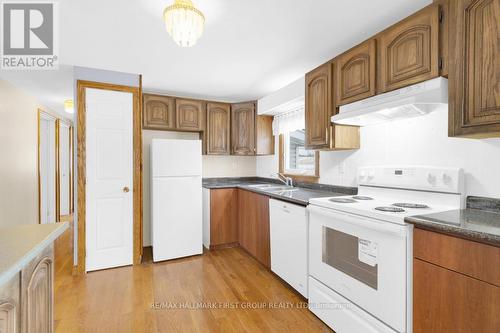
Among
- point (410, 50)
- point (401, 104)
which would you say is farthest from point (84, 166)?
point (410, 50)

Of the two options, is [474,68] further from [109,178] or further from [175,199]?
[109,178]

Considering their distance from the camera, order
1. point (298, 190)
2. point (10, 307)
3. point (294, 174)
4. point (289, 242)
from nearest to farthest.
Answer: point (10, 307) < point (289, 242) < point (298, 190) < point (294, 174)

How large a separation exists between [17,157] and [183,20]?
11.4ft

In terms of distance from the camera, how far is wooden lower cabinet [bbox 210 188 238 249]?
3.33m

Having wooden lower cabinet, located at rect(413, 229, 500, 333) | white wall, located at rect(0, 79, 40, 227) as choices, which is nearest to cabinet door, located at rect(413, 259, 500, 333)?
wooden lower cabinet, located at rect(413, 229, 500, 333)

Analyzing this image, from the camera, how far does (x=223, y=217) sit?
11.1 feet

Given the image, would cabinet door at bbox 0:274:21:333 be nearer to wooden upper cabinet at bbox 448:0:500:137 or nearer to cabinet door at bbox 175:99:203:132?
wooden upper cabinet at bbox 448:0:500:137

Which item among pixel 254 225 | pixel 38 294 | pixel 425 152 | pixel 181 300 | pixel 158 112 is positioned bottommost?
pixel 181 300

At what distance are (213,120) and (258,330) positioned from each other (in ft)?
8.94

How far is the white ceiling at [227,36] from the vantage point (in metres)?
1.61

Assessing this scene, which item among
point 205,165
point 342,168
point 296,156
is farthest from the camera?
point 205,165

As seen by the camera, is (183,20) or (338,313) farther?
(338,313)

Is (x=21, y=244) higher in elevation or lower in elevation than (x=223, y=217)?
higher

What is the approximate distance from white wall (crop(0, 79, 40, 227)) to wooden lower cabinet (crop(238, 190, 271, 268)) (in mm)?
2888
